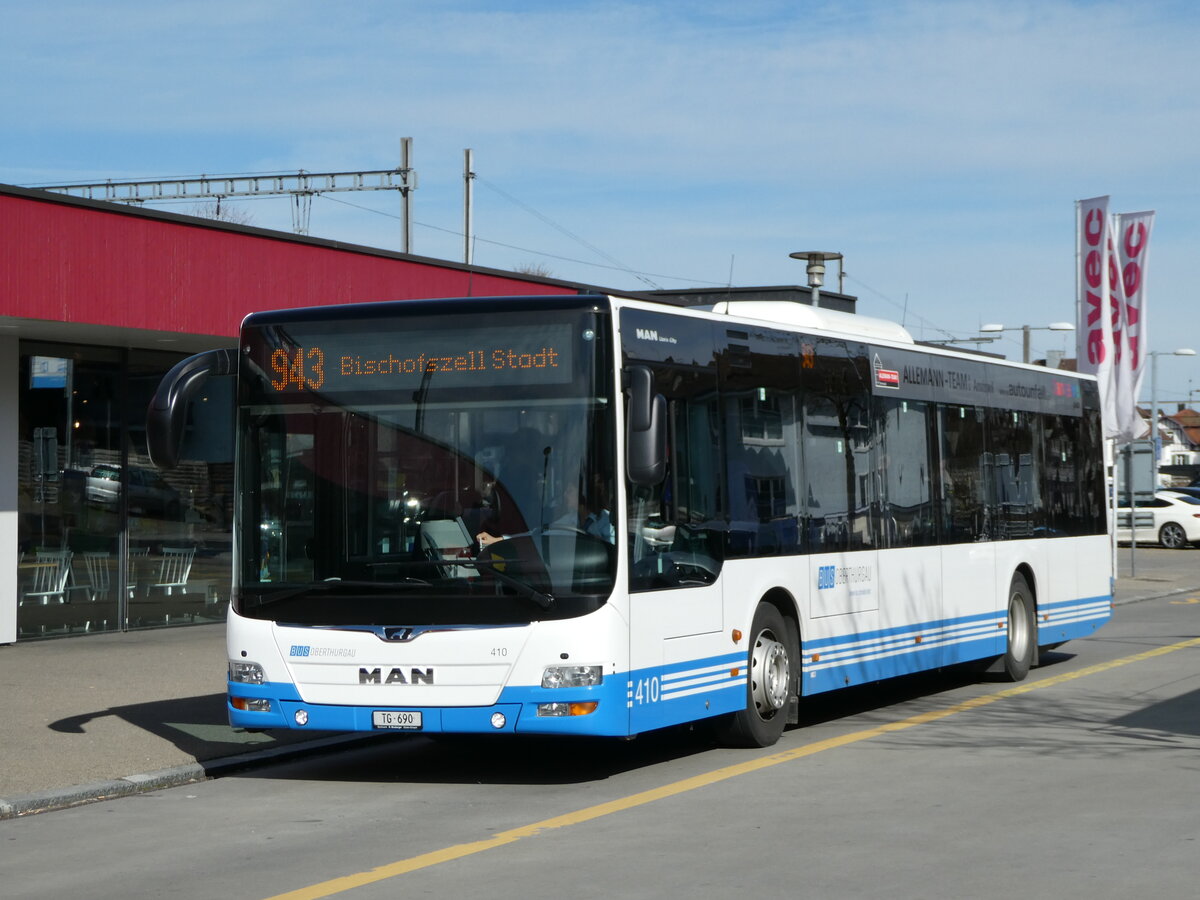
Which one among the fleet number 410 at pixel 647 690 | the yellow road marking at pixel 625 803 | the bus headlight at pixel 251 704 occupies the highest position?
the fleet number 410 at pixel 647 690

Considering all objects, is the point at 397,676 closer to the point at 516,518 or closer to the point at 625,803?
the point at 516,518

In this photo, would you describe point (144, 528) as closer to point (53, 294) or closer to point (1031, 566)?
point (53, 294)

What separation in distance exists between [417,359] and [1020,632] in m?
7.98

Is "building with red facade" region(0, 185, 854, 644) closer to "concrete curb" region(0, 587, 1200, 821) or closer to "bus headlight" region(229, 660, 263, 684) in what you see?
"concrete curb" region(0, 587, 1200, 821)

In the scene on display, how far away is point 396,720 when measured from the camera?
9.67 meters

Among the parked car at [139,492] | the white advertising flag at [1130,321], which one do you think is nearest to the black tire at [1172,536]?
the white advertising flag at [1130,321]

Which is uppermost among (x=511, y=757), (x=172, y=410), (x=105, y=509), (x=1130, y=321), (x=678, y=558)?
(x=1130, y=321)

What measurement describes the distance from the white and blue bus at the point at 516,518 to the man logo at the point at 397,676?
0.04ft

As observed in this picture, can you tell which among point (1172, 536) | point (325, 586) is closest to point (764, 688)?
point (325, 586)

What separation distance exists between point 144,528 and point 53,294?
167 inches

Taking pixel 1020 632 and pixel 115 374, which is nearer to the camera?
pixel 1020 632

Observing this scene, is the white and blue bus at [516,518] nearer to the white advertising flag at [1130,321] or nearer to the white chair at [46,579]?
the white chair at [46,579]

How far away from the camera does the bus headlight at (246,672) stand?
10.1m

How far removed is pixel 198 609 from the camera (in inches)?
836
